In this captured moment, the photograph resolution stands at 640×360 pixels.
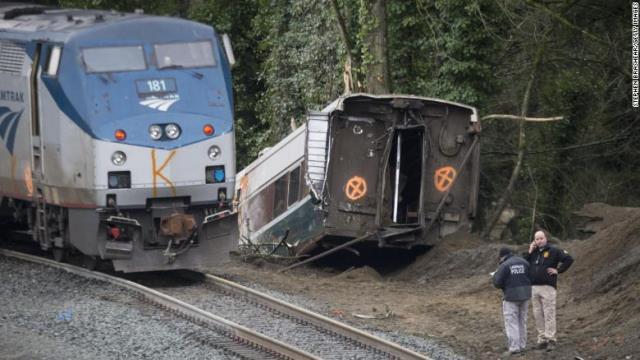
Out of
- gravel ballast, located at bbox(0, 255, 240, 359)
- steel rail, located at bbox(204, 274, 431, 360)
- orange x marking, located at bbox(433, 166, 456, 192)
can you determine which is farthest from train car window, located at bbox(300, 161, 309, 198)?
gravel ballast, located at bbox(0, 255, 240, 359)

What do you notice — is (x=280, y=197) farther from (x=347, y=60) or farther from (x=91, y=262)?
(x=347, y=60)

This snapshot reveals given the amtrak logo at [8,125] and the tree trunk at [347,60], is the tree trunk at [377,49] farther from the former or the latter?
the amtrak logo at [8,125]

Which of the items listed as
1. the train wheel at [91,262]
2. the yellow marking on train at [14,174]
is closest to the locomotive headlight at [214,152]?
the train wheel at [91,262]

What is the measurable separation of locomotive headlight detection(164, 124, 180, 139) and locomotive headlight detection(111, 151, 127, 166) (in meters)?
0.67

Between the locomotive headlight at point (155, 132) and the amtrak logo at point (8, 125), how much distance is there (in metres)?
2.31

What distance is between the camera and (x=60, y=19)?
695 inches

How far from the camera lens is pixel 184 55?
17016 mm

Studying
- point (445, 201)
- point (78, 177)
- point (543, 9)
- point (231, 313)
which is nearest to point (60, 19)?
point (78, 177)

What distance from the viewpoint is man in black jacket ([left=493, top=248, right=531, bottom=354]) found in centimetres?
1395

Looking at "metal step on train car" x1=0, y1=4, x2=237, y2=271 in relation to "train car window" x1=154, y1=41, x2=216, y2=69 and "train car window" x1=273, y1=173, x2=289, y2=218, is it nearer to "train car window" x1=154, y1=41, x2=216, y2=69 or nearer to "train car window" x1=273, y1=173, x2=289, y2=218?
"train car window" x1=154, y1=41, x2=216, y2=69

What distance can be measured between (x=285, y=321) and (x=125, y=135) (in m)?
3.31

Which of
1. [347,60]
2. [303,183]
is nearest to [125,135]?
[303,183]

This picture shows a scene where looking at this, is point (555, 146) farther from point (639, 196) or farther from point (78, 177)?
point (78, 177)

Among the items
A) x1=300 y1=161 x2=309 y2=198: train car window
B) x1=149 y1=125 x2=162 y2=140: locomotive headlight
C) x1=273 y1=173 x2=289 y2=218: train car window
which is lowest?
x1=273 y1=173 x2=289 y2=218: train car window
